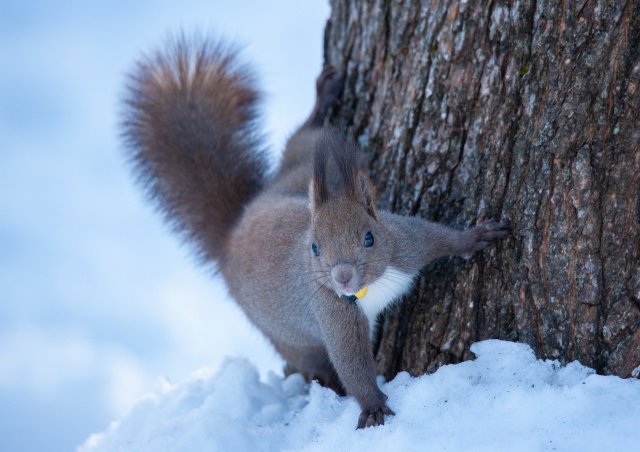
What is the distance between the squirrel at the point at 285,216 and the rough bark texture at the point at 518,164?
0.16m

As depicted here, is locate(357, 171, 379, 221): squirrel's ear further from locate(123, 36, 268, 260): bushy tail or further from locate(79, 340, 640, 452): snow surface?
locate(123, 36, 268, 260): bushy tail

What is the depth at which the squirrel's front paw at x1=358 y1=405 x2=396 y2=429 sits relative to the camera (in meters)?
2.66

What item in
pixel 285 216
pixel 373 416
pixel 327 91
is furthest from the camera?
pixel 327 91

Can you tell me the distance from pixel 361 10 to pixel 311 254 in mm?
1361

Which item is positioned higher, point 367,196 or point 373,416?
point 367,196

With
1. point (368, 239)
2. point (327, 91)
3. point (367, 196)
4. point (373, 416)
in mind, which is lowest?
point (373, 416)

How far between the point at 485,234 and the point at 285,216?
1034mm

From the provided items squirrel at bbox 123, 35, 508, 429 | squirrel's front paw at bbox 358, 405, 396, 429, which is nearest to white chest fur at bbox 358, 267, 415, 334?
squirrel at bbox 123, 35, 508, 429

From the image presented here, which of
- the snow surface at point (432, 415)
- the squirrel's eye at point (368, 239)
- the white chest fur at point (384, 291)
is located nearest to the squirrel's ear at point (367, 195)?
the squirrel's eye at point (368, 239)

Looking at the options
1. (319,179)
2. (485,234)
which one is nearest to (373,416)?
(485,234)

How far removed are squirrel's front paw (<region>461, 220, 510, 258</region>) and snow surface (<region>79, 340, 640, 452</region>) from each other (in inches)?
15.0

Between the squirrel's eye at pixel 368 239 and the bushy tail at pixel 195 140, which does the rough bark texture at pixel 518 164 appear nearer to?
the squirrel's eye at pixel 368 239

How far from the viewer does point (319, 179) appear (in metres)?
2.92

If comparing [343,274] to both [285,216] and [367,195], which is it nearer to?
[367,195]
